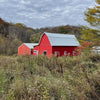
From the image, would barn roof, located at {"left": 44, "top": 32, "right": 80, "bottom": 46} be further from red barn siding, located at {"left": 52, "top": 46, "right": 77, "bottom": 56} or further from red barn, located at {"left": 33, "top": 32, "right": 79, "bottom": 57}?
red barn siding, located at {"left": 52, "top": 46, "right": 77, "bottom": 56}

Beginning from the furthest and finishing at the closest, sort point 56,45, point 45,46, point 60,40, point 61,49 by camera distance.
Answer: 1. point 45,46
2. point 60,40
3. point 61,49
4. point 56,45

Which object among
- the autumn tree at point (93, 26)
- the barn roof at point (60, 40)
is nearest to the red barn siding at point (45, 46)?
the barn roof at point (60, 40)

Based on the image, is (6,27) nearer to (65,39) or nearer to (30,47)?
(30,47)

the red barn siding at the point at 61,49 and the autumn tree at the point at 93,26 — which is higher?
the autumn tree at the point at 93,26

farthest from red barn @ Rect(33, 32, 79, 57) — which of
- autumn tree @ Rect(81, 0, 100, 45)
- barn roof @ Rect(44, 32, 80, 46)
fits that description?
autumn tree @ Rect(81, 0, 100, 45)

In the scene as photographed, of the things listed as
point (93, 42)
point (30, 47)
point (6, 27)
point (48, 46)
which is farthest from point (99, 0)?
point (6, 27)

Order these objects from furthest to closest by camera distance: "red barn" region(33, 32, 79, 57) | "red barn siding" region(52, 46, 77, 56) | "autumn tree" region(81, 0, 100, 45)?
"red barn" region(33, 32, 79, 57) < "red barn siding" region(52, 46, 77, 56) < "autumn tree" region(81, 0, 100, 45)

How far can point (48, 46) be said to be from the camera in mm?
14617

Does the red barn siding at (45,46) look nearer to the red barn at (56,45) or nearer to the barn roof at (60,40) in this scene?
the red barn at (56,45)

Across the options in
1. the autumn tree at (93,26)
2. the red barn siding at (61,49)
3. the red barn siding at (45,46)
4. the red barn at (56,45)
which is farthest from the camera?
the red barn siding at (45,46)

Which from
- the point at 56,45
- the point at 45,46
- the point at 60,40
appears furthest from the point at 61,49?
the point at 45,46

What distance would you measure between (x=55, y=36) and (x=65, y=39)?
1.93 m

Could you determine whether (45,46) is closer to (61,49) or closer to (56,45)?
(56,45)

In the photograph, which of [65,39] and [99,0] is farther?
[65,39]
